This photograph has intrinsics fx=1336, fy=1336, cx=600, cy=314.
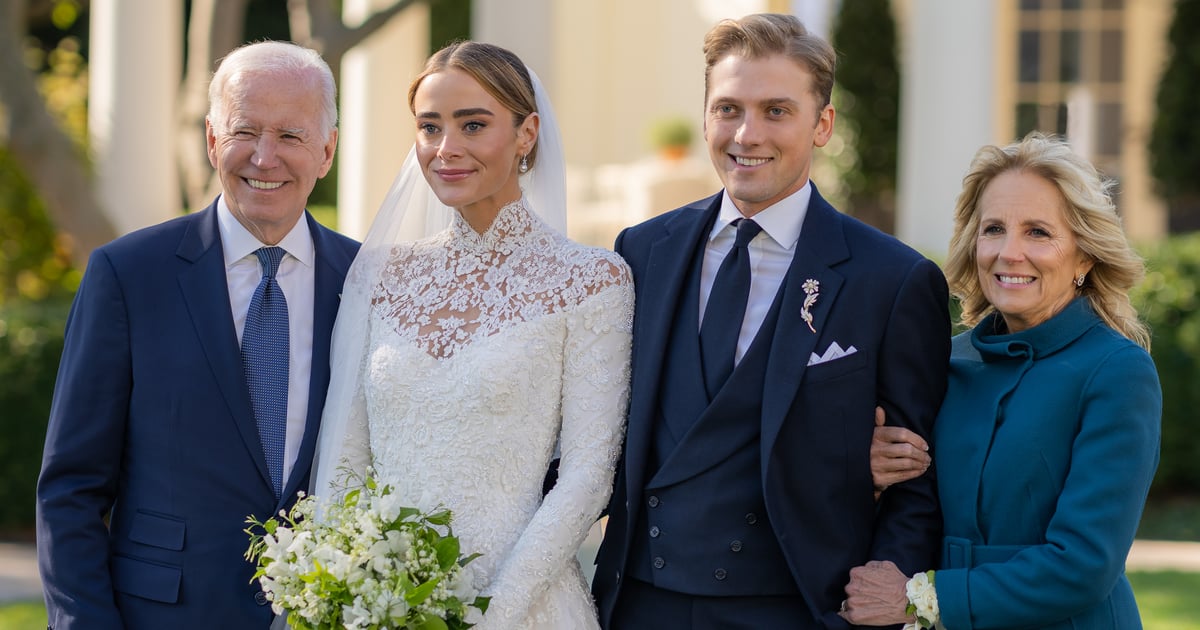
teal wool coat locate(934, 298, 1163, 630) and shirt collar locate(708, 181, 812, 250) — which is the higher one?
shirt collar locate(708, 181, 812, 250)

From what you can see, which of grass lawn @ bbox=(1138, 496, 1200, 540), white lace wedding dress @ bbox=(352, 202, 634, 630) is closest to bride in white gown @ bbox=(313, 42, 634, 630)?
Answer: white lace wedding dress @ bbox=(352, 202, 634, 630)

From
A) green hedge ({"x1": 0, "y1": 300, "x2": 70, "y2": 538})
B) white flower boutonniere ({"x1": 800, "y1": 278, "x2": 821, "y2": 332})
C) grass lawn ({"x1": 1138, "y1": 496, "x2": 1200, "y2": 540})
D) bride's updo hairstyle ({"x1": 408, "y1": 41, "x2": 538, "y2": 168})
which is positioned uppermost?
bride's updo hairstyle ({"x1": 408, "y1": 41, "x2": 538, "y2": 168})

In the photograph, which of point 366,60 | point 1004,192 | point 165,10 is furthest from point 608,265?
point 366,60

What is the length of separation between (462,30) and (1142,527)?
13.7m

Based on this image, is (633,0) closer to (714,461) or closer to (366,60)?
(366,60)

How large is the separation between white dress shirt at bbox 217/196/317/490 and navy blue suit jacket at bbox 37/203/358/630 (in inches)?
2.7

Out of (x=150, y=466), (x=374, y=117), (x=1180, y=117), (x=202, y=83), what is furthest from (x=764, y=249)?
(x=1180, y=117)

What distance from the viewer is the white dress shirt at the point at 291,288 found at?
11.9ft

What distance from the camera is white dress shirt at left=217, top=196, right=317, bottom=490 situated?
363cm

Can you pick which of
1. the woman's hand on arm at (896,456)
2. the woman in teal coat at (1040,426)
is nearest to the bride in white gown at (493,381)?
the woman's hand on arm at (896,456)

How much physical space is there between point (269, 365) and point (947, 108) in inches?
328

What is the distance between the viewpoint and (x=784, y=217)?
361 centimetres

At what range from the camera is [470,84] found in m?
3.60

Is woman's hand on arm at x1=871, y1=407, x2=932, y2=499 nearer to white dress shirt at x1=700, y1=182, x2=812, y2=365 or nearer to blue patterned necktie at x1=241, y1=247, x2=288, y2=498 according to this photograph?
white dress shirt at x1=700, y1=182, x2=812, y2=365
